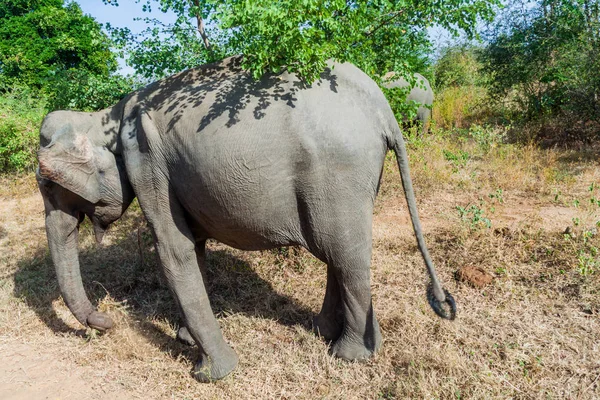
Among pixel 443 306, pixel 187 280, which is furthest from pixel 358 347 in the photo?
pixel 187 280

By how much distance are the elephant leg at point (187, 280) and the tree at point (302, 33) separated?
3.61ft

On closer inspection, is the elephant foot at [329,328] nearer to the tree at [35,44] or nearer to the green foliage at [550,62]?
the green foliage at [550,62]

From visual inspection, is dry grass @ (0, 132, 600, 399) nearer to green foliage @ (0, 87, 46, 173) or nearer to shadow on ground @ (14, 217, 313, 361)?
shadow on ground @ (14, 217, 313, 361)

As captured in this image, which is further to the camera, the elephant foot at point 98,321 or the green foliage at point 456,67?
the green foliage at point 456,67

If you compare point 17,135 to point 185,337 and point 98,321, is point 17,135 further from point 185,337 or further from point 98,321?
point 185,337

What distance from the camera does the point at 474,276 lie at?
3.97 m

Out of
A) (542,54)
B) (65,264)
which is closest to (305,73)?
(65,264)

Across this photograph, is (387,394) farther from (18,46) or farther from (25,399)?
(18,46)

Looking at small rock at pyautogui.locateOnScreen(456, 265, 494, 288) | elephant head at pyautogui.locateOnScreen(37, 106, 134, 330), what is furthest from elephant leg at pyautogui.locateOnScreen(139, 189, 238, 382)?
small rock at pyautogui.locateOnScreen(456, 265, 494, 288)

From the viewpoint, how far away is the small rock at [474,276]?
3.90 meters

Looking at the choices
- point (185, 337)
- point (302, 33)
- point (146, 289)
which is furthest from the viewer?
point (146, 289)

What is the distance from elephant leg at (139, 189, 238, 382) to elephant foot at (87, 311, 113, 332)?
0.90m

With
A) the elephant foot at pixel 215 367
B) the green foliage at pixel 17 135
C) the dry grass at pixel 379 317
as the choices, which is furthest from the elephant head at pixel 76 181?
the green foliage at pixel 17 135

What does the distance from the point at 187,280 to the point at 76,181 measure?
1000 millimetres
